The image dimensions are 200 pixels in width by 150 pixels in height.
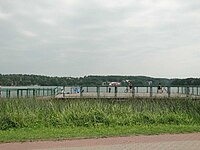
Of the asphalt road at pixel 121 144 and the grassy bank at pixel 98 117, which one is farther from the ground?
the grassy bank at pixel 98 117

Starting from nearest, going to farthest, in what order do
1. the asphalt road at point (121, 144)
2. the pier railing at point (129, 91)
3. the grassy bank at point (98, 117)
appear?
the asphalt road at point (121, 144)
the grassy bank at point (98, 117)
the pier railing at point (129, 91)

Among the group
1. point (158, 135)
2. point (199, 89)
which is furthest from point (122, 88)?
point (158, 135)

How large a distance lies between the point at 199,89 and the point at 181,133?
20.1 m

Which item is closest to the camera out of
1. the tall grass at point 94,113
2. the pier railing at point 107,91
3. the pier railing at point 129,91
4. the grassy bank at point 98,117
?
the grassy bank at point 98,117

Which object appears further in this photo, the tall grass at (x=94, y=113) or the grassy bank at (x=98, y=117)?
the tall grass at (x=94, y=113)

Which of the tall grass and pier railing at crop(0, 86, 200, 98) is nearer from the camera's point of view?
the tall grass

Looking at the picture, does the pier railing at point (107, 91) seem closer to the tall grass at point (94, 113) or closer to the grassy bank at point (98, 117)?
the tall grass at point (94, 113)

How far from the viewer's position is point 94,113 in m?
14.5

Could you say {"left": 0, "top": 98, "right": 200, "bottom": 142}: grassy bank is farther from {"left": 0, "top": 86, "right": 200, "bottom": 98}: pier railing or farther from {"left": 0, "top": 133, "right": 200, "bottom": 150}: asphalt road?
{"left": 0, "top": 86, "right": 200, "bottom": 98}: pier railing

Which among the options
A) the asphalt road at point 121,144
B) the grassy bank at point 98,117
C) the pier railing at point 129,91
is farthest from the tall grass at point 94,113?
the pier railing at point 129,91

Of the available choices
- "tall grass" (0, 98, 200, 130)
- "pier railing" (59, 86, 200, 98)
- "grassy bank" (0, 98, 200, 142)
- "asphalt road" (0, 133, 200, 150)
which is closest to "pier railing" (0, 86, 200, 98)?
"pier railing" (59, 86, 200, 98)

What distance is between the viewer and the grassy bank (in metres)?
12.2

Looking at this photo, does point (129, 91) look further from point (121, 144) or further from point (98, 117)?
point (121, 144)

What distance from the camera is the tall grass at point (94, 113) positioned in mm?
13797
